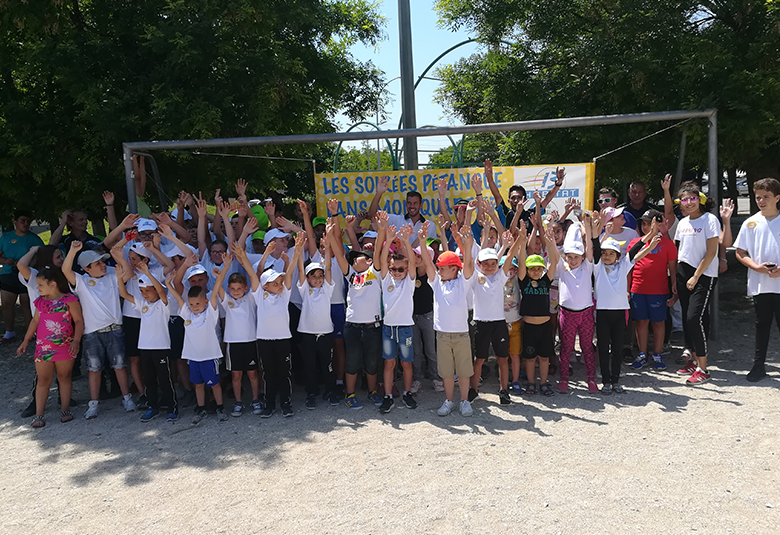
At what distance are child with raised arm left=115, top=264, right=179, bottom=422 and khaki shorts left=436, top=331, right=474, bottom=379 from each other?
2.53 metres

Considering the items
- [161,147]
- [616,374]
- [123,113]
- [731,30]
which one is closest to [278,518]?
[616,374]

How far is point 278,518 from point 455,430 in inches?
69.9

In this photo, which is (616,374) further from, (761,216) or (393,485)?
(393,485)

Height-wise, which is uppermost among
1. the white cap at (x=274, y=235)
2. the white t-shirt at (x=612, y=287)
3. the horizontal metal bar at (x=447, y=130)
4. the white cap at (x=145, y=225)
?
the horizontal metal bar at (x=447, y=130)

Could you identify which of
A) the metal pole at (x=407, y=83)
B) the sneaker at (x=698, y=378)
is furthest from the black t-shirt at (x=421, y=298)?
the metal pole at (x=407, y=83)

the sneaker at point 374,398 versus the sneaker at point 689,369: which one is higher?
the sneaker at point 689,369

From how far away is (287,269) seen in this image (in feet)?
18.4

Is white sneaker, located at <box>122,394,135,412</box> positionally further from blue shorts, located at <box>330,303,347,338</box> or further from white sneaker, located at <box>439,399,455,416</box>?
white sneaker, located at <box>439,399,455,416</box>

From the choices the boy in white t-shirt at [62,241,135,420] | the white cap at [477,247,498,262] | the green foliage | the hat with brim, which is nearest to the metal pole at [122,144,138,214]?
the green foliage

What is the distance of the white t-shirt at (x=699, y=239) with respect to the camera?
236 inches

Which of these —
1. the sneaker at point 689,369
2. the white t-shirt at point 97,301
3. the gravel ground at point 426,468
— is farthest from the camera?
the sneaker at point 689,369

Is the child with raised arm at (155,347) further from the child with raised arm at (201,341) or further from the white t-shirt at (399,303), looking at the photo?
the white t-shirt at (399,303)

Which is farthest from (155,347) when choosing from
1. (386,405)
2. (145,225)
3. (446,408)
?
(446,408)

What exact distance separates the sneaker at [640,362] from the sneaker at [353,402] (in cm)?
301
